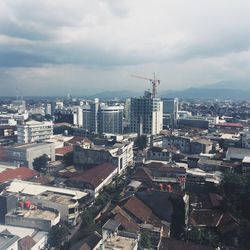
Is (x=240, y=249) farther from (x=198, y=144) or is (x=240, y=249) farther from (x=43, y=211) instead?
(x=198, y=144)

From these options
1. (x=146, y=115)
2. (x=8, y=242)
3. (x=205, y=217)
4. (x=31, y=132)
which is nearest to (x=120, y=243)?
(x=8, y=242)

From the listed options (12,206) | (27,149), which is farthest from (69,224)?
(27,149)

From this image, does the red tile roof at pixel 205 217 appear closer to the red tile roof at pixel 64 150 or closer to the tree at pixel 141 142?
the red tile roof at pixel 64 150

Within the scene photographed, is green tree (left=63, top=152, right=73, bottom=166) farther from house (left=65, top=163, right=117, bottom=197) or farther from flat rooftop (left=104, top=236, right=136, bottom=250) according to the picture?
flat rooftop (left=104, top=236, right=136, bottom=250)

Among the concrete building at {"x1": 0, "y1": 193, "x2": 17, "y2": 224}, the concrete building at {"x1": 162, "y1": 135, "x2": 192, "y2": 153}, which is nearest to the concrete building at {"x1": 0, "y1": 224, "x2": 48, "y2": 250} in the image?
the concrete building at {"x1": 0, "y1": 193, "x2": 17, "y2": 224}

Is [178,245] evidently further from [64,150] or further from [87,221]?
[64,150]

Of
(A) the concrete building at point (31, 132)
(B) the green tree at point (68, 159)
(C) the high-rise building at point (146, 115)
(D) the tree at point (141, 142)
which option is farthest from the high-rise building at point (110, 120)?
(B) the green tree at point (68, 159)
